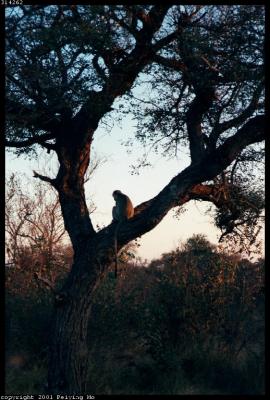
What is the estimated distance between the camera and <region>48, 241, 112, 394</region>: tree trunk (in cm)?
998

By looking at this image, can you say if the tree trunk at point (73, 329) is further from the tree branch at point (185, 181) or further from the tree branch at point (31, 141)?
the tree branch at point (31, 141)

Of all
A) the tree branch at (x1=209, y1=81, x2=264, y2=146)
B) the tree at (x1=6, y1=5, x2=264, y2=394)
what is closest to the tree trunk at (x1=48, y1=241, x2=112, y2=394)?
the tree at (x1=6, y1=5, x2=264, y2=394)

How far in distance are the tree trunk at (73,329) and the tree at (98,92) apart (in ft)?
0.06

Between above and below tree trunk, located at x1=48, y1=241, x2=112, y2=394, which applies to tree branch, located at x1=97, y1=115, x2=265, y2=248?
above

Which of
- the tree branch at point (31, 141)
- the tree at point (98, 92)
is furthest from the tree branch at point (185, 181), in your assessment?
the tree branch at point (31, 141)

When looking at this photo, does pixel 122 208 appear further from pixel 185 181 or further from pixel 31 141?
pixel 31 141

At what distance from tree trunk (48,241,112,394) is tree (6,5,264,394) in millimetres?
18

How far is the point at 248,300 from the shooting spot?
14.9 meters

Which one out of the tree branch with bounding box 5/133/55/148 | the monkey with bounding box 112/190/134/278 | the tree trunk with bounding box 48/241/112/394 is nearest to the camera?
the tree trunk with bounding box 48/241/112/394

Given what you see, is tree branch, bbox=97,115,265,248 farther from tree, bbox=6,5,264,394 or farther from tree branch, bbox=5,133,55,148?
tree branch, bbox=5,133,55,148

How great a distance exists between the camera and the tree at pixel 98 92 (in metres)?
10.1

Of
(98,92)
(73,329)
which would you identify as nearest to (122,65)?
(98,92)

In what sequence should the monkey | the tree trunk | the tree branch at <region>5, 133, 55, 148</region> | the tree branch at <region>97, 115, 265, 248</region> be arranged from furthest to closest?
the monkey, the tree branch at <region>5, 133, 55, 148</region>, the tree branch at <region>97, 115, 265, 248</region>, the tree trunk

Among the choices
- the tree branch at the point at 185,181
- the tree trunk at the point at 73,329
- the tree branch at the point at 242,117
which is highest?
the tree branch at the point at 242,117
